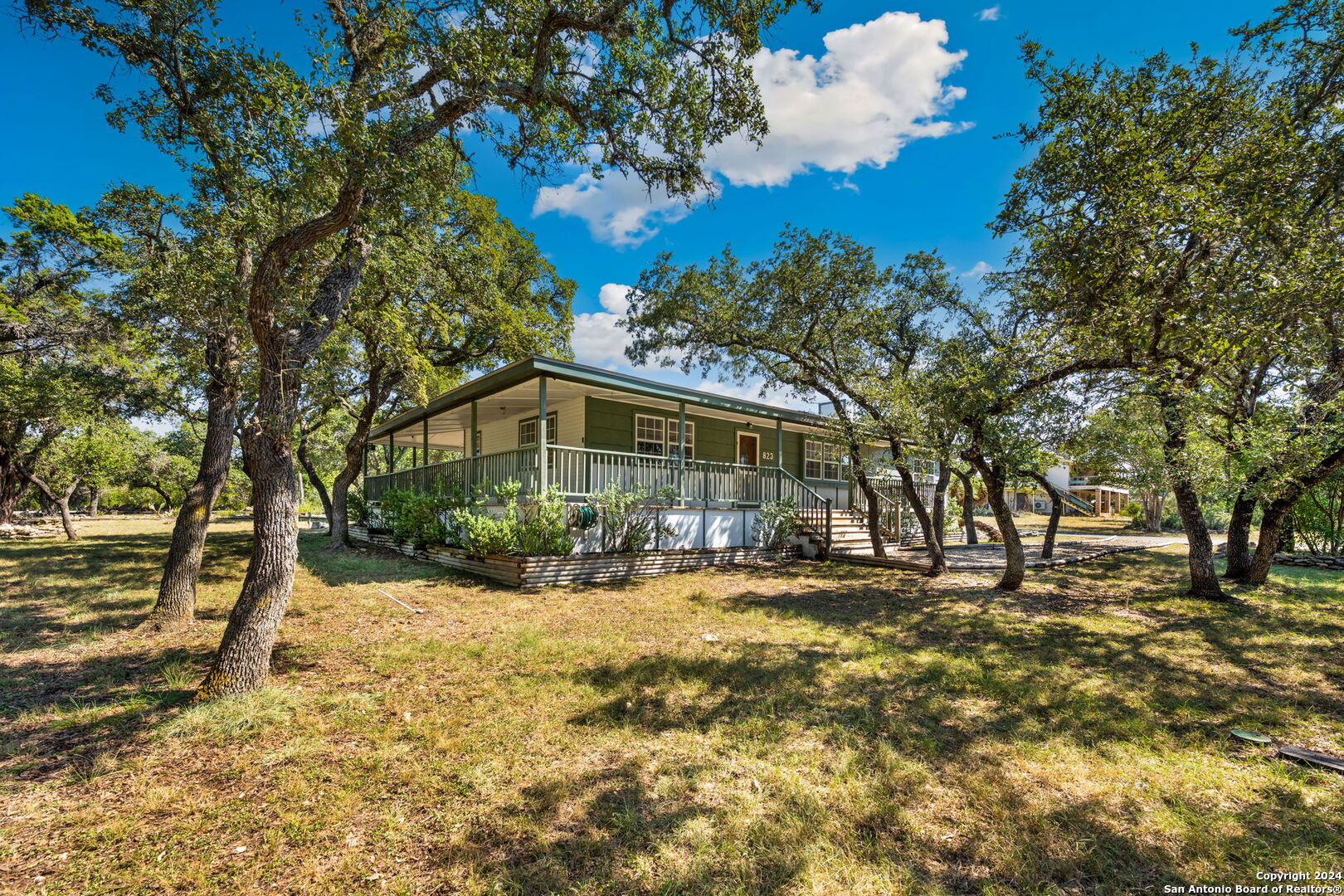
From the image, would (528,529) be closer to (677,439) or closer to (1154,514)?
(677,439)

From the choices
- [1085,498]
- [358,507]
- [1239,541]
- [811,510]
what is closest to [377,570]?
[358,507]

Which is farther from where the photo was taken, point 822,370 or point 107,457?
point 107,457

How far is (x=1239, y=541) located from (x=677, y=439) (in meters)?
11.5

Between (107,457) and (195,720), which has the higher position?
(107,457)

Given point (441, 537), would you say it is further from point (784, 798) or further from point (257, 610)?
point (784, 798)

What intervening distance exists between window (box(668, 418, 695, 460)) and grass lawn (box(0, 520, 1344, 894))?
334 inches

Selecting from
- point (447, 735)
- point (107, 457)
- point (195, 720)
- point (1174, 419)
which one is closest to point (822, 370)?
point (1174, 419)

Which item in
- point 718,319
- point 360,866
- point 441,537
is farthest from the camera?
point 718,319

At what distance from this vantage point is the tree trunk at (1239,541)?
347 inches

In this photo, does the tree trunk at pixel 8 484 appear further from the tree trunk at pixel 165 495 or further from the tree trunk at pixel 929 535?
the tree trunk at pixel 929 535

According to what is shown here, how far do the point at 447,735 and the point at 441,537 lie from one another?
8.63 m

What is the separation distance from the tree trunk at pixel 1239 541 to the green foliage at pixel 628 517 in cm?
993

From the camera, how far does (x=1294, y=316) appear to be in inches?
208

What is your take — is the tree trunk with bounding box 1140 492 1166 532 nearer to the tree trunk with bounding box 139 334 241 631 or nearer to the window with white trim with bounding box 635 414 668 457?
the window with white trim with bounding box 635 414 668 457
